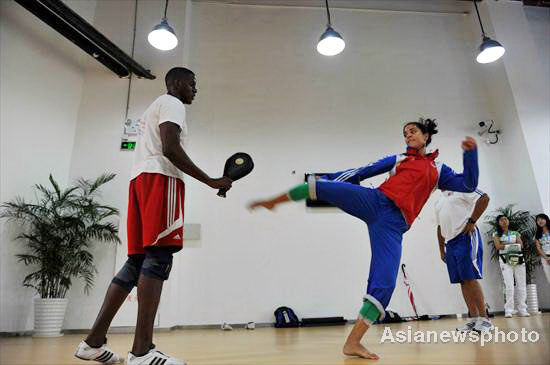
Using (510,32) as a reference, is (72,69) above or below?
below

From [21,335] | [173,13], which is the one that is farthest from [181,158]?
[173,13]

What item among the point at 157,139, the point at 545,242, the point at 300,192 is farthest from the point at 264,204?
the point at 545,242

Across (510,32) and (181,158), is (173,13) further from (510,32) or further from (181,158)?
(510,32)

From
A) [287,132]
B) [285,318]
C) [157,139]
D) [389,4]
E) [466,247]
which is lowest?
[285,318]

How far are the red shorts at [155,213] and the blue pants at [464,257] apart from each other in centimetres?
233

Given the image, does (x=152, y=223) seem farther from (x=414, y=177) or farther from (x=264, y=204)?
(x=414, y=177)

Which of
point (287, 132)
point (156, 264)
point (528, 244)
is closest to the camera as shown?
point (156, 264)

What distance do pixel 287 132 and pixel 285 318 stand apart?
2.55m

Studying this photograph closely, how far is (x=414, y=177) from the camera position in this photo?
2059mm

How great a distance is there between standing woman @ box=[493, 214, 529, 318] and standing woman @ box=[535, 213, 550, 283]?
0.68 ft

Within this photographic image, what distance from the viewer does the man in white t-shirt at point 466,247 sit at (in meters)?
2.83

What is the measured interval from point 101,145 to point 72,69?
3.58 ft

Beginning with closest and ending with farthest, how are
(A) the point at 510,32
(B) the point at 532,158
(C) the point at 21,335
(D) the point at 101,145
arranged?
(C) the point at 21,335 < (D) the point at 101,145 < (B) the point at 532,158 < (A) the point at 510,32

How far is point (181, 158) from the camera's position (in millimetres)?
1673
